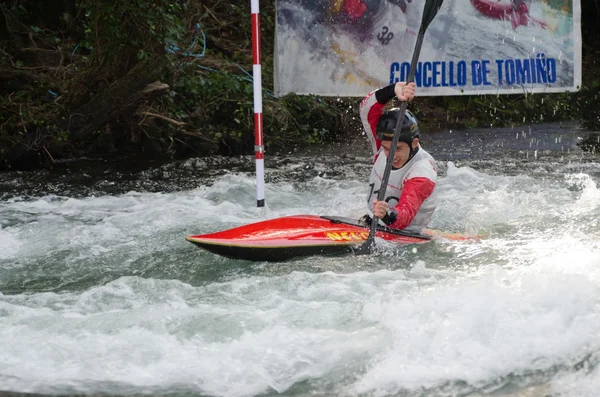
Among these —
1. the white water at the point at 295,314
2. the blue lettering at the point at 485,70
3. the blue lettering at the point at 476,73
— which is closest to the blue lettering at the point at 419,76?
the blue lettering at the point at 476,73

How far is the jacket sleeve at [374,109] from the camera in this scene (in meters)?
6.04

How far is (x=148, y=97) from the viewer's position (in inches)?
355

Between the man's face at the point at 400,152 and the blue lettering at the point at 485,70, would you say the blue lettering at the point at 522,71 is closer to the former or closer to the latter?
the blue lettering at the point at 485,70

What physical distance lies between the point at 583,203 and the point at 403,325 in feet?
11.6

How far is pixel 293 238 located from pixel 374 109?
4.45 feet

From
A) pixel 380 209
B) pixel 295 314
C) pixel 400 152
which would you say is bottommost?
pixel 295 314

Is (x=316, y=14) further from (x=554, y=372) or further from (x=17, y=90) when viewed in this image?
(x=554, y=372)

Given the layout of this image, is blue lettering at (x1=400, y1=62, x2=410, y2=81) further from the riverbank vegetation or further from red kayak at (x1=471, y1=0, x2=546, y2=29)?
red kayak at (x1=471, y1=0, x2=546, y2=29)

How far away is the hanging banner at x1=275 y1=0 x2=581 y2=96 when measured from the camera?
10.9 meters

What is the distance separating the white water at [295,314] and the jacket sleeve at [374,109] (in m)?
1.06

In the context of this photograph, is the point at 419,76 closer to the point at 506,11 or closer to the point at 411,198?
the point at 506,11

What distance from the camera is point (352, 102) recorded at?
11.5m

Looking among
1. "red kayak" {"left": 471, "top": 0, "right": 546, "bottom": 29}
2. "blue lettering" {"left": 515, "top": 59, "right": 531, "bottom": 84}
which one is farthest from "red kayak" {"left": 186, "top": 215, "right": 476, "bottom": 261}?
"red kayak" {"left": 471, "top": 0, "right": 546, "bottom": 29}

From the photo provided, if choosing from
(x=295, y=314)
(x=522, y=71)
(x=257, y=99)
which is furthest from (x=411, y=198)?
(x=522, y=71)
